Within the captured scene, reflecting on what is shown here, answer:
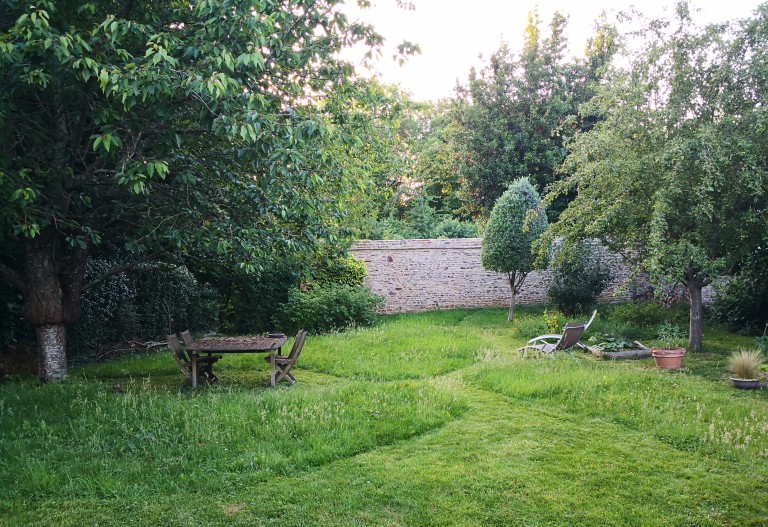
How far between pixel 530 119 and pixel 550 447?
18.1 meters

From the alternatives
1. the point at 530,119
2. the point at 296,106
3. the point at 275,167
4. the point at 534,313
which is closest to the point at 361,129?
the point at 296,106

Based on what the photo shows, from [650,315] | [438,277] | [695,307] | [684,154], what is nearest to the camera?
[684,154]

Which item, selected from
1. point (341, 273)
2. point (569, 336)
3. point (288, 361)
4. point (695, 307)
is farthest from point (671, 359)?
point (341, 273)

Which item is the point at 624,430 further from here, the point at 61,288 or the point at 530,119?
the point at 530,119

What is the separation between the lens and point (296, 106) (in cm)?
677

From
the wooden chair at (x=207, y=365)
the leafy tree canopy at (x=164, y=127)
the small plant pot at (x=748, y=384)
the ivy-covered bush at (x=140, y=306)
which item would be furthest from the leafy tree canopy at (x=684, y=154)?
the ivy-covered bush at (x=140, y=306)

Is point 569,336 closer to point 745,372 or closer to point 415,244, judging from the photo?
point 745,372

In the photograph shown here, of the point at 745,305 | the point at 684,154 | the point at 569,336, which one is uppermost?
the point at 684,154

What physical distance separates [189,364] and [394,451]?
3690mm

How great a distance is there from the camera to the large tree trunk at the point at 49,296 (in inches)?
294

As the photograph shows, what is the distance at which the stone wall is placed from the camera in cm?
1720

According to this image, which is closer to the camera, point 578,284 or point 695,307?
point 695,307

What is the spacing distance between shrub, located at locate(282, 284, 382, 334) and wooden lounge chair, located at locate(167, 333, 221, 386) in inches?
176

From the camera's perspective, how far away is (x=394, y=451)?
5.18 m
